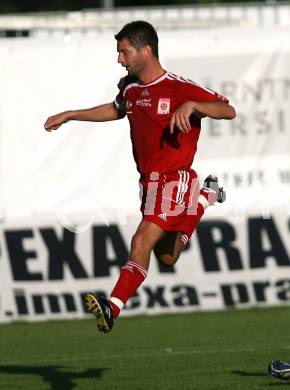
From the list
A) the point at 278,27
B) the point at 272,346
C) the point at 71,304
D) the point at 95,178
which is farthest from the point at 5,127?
the point at 272,346

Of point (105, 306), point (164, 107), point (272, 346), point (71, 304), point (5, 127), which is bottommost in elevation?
point (71, 304)

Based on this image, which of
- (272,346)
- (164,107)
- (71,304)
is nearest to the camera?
(164,107)

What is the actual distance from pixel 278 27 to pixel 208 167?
1891 mm

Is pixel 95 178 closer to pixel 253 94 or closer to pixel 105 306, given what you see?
pixel 253 94

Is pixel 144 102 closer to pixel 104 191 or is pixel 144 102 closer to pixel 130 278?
pixel 130 278

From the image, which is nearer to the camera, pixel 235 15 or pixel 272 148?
pixel 272 148

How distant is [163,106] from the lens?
10.4 m

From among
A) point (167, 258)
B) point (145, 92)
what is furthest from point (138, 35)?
point (167, 258)

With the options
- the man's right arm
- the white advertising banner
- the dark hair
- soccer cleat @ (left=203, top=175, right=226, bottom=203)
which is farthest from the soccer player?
the white advertising banner

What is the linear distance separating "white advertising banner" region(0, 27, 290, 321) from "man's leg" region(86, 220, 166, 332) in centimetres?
606

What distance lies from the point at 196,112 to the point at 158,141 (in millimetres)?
580

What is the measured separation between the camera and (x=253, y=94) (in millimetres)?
16516

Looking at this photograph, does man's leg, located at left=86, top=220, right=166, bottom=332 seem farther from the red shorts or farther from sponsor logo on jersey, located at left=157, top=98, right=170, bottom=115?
sponsor logo on jersey, located at left=157, top=98, right=170, bottom=115

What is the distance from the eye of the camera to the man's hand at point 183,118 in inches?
373
